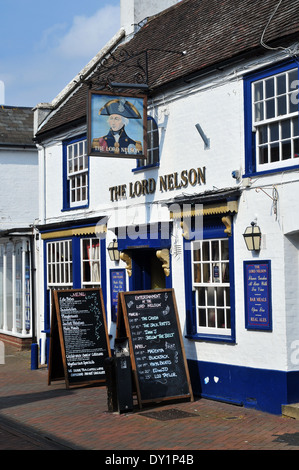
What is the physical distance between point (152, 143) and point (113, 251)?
260cm

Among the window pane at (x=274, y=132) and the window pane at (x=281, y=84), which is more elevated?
the window pane at (x=281, y=84)

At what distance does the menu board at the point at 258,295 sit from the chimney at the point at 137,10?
9736 mm

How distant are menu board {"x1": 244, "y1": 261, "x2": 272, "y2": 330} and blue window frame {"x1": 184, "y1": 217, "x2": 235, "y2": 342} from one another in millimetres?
428

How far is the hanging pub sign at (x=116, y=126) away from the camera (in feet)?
42.7

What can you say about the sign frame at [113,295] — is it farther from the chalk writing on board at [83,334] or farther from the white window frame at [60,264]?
the white window frame at [60,264]

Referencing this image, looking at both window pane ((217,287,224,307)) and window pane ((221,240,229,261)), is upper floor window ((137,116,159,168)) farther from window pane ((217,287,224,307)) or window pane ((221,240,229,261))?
window pane ((217,287,224,307))

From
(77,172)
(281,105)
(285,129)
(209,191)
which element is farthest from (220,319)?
(77,172)

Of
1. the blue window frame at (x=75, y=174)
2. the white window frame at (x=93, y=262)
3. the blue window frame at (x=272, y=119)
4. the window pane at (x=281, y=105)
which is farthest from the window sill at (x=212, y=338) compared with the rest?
the blue window frame at (x=75, y=174)

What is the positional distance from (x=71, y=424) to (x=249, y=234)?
4.15 meters

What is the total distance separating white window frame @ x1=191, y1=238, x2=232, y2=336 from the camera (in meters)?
12.3

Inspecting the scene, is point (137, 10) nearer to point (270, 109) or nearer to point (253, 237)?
point (270, 109)

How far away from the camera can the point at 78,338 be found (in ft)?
47.6

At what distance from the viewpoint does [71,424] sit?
1091cm
